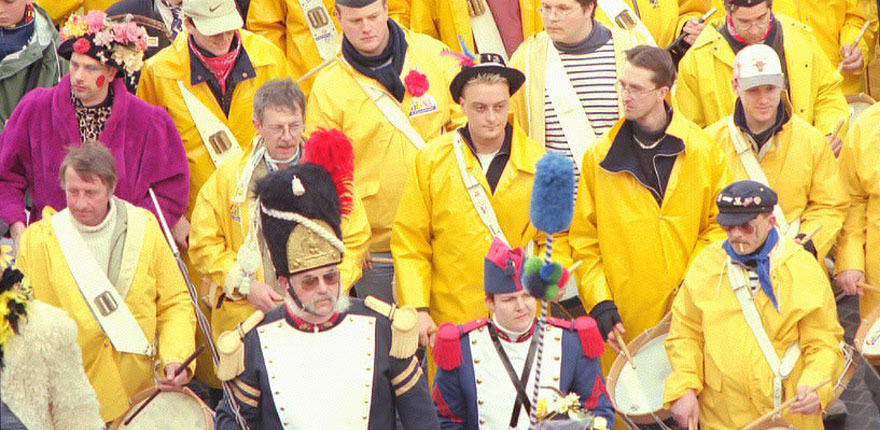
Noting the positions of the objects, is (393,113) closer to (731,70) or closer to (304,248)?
(731,70)

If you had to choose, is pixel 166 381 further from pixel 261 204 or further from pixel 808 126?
pixel 808 126

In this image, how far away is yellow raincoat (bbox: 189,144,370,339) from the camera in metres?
8.54

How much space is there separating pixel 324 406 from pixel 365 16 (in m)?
3.10

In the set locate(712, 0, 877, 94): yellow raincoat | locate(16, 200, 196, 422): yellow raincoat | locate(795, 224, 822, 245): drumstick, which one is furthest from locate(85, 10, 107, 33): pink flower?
locate(712, 0, 877, 94): yellow raincoat

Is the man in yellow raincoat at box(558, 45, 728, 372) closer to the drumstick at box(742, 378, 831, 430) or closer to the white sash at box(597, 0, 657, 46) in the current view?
the drumstick at box(742, 378, 831, 430)

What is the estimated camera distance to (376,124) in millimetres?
9125

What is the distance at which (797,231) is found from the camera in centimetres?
867

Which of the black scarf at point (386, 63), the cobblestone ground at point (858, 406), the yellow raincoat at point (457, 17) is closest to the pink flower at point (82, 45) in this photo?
the black scarf at point (386, 63)

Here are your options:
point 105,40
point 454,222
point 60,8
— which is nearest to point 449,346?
point 454,222

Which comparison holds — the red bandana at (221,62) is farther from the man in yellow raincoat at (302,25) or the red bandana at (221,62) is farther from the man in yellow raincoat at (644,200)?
the man in yellow raincoat at (644,200)

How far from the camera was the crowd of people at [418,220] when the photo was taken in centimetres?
660

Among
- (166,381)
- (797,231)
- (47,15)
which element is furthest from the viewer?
(47,15)

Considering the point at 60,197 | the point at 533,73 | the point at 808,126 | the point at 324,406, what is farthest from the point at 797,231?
the point at 60,197

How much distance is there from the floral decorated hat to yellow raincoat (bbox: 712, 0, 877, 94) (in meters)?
4.46
